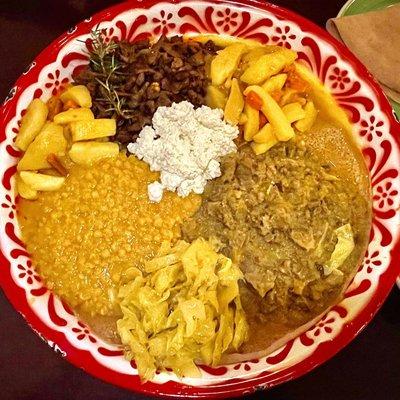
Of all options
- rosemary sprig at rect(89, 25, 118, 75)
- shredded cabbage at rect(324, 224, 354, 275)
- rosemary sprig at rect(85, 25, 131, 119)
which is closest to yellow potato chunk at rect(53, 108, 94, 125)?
rosemary sprig at rect(85, 25, 131, 119)

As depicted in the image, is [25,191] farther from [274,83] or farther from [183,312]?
[274,83]

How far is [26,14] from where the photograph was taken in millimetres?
3225

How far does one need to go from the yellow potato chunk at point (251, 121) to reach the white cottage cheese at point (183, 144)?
53 mm

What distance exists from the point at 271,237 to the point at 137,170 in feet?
2.31

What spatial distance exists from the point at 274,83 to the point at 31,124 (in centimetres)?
114

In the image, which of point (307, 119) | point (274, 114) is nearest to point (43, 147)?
point (274, 114)

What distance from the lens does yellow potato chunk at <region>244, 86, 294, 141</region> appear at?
2832 millimetres

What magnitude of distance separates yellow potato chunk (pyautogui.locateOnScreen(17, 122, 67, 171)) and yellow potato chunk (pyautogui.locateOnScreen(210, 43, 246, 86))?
76 centimetres

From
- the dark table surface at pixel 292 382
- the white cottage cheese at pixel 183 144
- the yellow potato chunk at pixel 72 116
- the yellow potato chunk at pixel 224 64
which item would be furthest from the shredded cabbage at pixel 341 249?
the yellow potato chunk at pixel 72 116

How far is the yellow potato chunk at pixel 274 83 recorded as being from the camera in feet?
9.41

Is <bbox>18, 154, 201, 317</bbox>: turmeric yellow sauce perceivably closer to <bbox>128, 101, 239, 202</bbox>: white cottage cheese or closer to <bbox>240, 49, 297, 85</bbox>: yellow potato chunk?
<bbox>128, 101, 239, 202</bbox>: white cottage cheese

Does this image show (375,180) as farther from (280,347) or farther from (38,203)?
(38,203)

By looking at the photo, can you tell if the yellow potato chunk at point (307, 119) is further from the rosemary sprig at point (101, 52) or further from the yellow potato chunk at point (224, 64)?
the rosemary sprig at point (101, 52)

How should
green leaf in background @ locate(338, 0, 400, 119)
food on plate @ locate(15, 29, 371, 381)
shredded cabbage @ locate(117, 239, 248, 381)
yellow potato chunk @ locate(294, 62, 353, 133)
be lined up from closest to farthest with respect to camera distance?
shredded cabbage @ locate(117, 239, 248, 381) < food on plate @ locate(15, 29, 371, 381) < yellow potato chunk @ locate(294, 62, 353, 133) < green leaf in background @ locate(338, 0, 400, 119)
